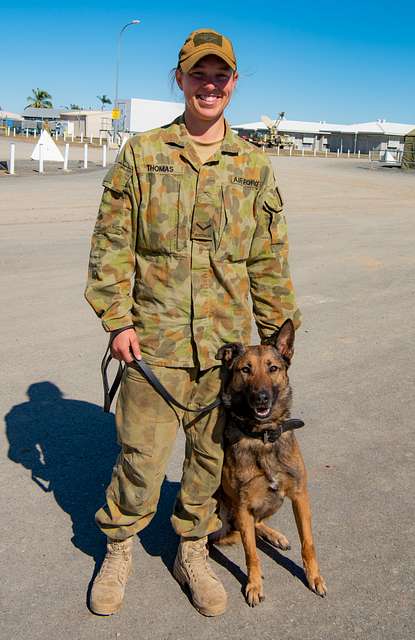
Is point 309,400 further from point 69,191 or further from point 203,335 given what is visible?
point 69,191

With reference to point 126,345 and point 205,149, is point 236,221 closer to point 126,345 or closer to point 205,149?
point 205,149

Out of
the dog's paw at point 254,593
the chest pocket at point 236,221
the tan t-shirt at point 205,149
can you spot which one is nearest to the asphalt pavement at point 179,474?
the dog's paw at point 254,593

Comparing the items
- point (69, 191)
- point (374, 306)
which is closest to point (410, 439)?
point (374, 306)

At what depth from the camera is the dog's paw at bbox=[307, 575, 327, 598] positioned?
3249mm

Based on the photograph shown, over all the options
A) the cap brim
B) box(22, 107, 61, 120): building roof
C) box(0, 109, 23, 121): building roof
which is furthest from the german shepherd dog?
box(0, 109, 23, 121): building roof

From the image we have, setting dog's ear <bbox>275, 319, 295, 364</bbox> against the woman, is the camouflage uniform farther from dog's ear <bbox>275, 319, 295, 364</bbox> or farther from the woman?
dog's ear <bbox>275, 319, 295, 364</bbox>

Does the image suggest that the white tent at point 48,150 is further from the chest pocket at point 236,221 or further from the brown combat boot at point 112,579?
the brown combat boot at point 112,579

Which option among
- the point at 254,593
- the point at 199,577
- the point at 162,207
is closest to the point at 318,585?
the point at 254,593

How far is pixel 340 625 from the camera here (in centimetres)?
305

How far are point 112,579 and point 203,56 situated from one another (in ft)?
7.48

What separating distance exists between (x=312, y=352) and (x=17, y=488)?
3.46 metres

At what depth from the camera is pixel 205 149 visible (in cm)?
302

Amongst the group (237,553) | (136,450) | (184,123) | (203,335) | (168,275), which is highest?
(184,123)

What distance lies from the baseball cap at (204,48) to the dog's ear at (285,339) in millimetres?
1143
